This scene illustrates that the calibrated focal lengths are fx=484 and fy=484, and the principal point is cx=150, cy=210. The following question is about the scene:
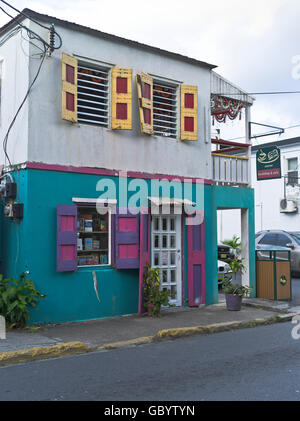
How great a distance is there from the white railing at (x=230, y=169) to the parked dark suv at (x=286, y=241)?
566 cm

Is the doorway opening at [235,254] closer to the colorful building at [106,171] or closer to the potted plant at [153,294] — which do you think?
the colorful building at [106,171]

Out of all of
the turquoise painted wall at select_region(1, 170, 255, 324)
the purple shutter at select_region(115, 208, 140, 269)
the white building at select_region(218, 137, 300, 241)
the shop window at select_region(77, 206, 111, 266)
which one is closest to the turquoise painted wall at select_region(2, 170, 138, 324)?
the turquoise painted wall at select_region(1, 170, 255, 324)

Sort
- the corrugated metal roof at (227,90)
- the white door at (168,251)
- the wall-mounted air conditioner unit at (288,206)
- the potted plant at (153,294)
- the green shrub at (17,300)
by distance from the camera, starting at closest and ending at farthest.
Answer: the green shrub at (17,300) → the potted plant at (153,294) → the white door at (168,251) → the corrugated metal roof at (227,90) → the wall-mounted air conditioner unit at (288,206)

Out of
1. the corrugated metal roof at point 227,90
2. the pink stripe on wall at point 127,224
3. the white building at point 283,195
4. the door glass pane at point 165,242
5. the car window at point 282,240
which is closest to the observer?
the pink stripe on wall at point 127,224

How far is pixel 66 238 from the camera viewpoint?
927cm

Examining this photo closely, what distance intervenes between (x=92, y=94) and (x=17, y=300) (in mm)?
4540

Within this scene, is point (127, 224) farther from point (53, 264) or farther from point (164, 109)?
point (164, 109)

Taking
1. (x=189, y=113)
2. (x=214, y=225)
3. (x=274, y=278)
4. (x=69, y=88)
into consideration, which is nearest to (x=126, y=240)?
(x=214, y=225)

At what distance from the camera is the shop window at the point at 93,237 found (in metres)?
9.94

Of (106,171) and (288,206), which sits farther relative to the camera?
(288,206)

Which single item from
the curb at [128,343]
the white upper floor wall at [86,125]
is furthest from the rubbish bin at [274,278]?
the curb at [128,343]

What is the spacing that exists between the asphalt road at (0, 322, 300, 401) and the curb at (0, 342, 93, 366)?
0.19 metres

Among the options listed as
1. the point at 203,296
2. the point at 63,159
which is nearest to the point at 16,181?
the point at 63,159
